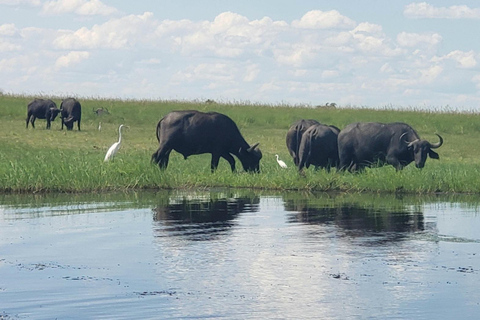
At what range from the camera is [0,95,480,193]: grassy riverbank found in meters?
23.0

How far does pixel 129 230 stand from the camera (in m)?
16.1

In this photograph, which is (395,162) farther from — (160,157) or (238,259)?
(238,259)

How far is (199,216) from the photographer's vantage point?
17.9m

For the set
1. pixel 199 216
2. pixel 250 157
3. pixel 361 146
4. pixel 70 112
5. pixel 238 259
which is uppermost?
pixel 70 112

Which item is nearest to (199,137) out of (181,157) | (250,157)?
(250,157)

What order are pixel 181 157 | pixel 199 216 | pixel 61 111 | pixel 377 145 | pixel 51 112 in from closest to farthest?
1. pixel 199 216
2. pixel 377 145
3. pixel 181 157
4. pixel 61 111
5. pixel 51 112

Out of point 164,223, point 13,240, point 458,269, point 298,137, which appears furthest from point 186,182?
point 458,269

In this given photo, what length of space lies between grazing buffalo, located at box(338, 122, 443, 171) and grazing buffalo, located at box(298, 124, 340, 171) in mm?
276

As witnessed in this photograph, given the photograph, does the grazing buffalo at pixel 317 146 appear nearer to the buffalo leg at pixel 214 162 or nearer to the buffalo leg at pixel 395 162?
the buffalo leg at pixel 395 162

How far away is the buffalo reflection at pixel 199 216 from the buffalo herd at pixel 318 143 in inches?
160

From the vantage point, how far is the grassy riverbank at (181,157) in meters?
23.0

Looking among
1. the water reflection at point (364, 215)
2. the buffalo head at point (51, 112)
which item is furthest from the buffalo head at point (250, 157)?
the buffalo head at point (51, 112)

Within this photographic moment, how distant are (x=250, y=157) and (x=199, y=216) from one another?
834 cm

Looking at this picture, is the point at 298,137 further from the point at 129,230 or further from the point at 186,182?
the point at 129,230
